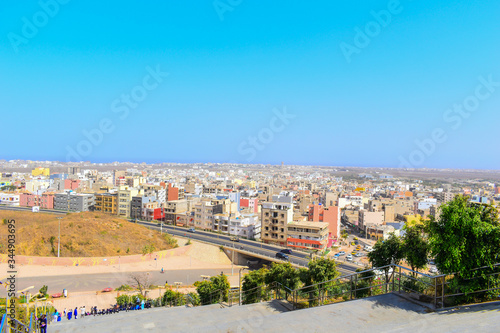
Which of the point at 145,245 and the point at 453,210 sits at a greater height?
the point at 453,210

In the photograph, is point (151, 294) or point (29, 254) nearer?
point (151, 294)

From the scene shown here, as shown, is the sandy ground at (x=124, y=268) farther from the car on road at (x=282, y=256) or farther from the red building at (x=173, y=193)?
the red building at (x=173, y=193)

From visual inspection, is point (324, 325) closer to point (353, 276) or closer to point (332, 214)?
point (353, 276)

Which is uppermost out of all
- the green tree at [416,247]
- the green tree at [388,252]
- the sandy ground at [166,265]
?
the green tree at [416,247]

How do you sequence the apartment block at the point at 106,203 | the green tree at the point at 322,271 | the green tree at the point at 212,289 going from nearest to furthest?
the green tree at the point at 322,271, the green tree at the point at 212,289, the apartment block at the point at 106,203

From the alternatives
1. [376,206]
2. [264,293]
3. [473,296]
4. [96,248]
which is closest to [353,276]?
[473,296]

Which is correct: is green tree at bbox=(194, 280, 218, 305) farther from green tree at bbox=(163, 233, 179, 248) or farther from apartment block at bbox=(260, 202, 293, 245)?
apartment block at bbox=(260, 202, 293, 245)

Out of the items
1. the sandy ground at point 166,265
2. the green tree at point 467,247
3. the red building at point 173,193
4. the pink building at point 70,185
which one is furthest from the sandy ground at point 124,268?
the pink building at point 70,185
